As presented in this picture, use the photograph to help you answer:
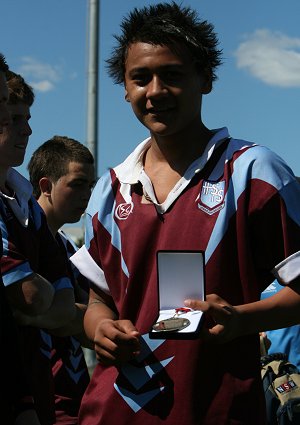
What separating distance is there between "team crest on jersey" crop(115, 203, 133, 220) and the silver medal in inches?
21.2

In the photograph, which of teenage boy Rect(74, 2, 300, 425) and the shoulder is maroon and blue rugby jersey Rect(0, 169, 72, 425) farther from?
the shoulder

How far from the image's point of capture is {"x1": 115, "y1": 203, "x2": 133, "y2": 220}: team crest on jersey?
301cm

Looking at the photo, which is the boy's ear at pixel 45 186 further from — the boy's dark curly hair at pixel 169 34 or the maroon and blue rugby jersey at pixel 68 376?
the boy's dark curly hair at pixel 169 34

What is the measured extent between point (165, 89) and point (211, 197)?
39cm

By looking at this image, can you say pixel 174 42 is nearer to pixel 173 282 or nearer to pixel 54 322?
pixel 173 282

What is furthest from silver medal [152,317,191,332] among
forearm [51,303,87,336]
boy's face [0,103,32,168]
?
forearm [51,303,87,336]

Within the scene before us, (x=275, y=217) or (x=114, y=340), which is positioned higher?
(x=275, y=217)

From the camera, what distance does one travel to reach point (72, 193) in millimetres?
5598

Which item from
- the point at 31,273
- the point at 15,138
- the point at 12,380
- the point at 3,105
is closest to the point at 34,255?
the point at 31,273

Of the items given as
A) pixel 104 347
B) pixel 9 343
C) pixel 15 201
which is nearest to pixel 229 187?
pixel 104 347

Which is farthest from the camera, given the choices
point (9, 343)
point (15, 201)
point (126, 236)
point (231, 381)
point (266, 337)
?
point (266, 337)

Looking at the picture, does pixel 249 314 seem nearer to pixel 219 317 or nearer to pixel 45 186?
pixel 219 317

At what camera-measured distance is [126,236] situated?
297cm

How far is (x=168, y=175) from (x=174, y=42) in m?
0.44
